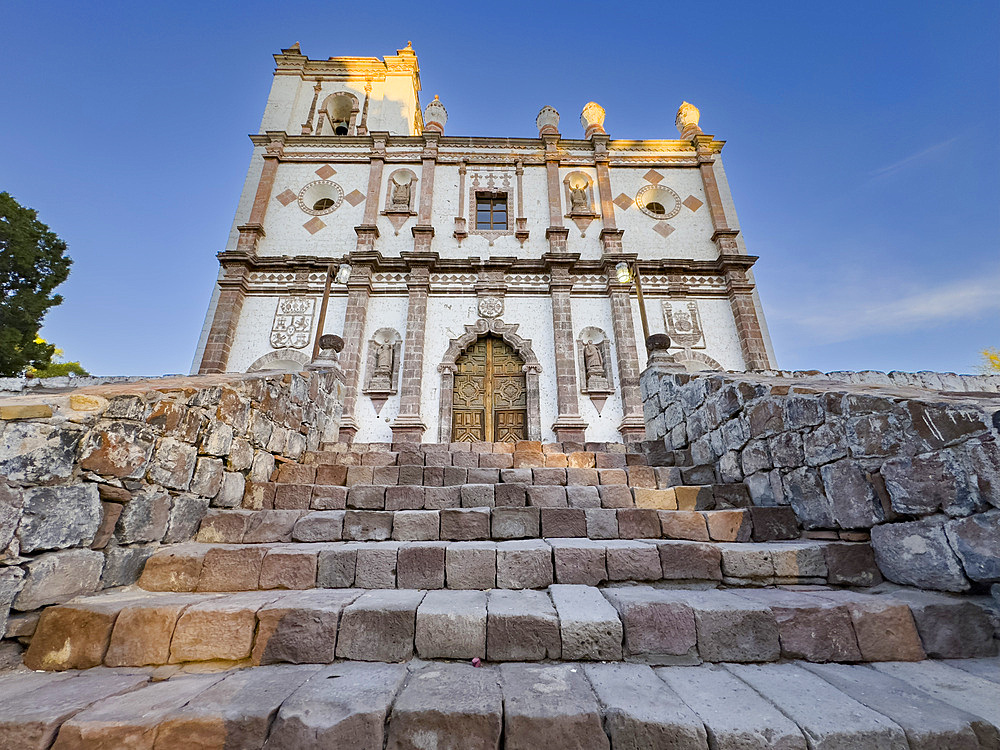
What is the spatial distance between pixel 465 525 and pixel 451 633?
41.3 inches

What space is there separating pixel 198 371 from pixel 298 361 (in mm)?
2459

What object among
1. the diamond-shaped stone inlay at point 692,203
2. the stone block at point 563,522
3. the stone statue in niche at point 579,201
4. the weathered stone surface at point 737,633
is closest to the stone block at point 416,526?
the stone block at point 563,522

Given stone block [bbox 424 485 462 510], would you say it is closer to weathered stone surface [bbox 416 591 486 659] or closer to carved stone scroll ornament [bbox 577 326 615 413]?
weathered stone surface [bbox 416 591 486 659]

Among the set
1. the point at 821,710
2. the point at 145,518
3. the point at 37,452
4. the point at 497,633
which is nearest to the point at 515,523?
the point at 497,633

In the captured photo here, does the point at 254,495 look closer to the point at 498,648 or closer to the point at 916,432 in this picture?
the point at 498,648

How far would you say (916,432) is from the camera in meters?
2.32

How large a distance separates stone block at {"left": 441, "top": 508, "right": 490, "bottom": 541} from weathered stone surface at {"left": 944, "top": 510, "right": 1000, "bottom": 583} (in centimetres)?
272

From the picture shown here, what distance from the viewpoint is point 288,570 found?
249cm

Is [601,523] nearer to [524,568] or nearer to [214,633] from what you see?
[524,568]

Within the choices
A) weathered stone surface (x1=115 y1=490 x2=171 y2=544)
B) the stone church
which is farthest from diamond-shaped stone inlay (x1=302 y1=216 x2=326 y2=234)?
weathered stone surface (x1=115 y1=490 x2=171 y2=544)

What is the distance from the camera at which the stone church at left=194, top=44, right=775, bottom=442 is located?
10.2 meters

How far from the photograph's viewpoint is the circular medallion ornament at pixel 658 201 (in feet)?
41.9

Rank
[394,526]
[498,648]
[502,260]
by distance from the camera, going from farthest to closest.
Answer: [502,260], [394,526], [498,648]

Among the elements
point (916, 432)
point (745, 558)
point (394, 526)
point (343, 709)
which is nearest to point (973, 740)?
point (745, 558)
